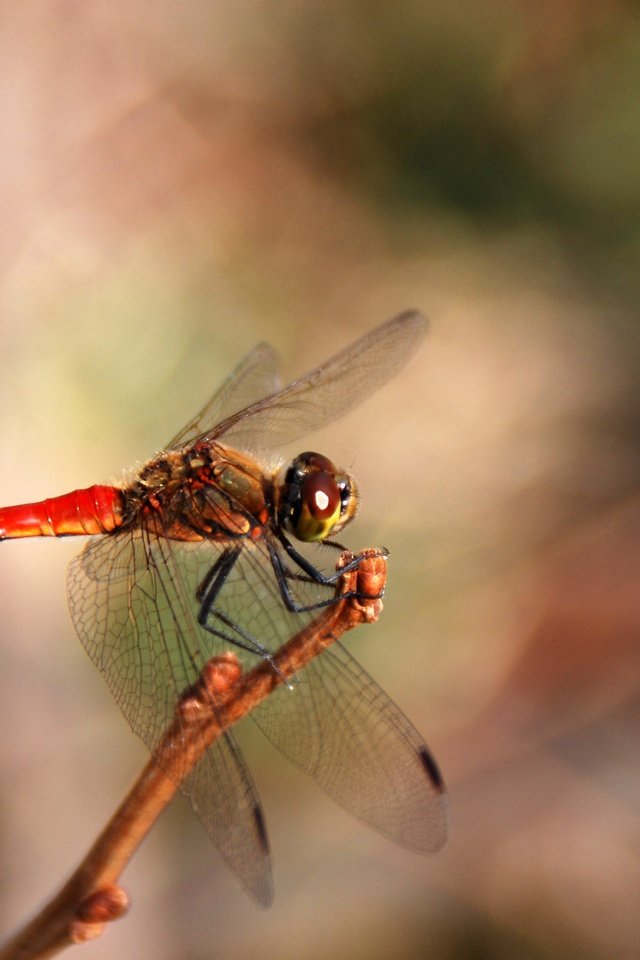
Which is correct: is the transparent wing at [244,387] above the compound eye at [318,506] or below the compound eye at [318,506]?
above

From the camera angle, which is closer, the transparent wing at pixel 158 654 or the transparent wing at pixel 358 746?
the transparent wing at pixel 158 654

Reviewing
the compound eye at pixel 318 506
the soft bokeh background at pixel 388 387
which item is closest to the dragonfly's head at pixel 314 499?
the compound eye at pixel 318 506

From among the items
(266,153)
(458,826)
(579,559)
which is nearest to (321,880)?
(458,826)

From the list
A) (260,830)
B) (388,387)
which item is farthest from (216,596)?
(388,387)

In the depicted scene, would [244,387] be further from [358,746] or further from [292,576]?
[358,746]

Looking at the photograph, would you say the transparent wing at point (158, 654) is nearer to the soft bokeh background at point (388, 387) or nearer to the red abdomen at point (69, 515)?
the red abdomen at point (69, 515)

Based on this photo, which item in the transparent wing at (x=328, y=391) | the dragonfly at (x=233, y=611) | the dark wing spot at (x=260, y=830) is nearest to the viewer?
the dark wing spot at (x=260, y=830)
